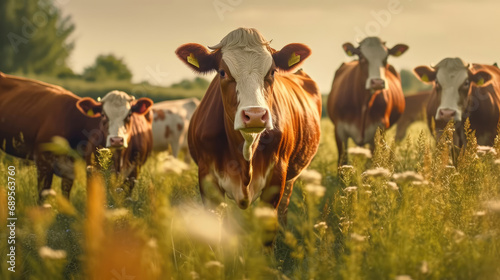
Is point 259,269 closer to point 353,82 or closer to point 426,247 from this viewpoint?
point 426,247

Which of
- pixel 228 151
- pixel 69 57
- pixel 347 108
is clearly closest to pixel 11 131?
pixel 228 151

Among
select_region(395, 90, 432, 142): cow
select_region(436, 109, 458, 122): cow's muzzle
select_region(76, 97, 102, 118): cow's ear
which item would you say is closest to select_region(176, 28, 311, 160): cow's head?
select_region(76, 97, 102, 118): cow's ear

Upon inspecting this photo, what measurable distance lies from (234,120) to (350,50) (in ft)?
18.3

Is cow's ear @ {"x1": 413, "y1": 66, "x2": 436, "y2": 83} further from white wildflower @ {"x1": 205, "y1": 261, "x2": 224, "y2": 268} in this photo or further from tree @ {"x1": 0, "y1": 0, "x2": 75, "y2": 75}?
tree @ {"x1": 0, "y1": 0, "x2": 75, "y2": 75}

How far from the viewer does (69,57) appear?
42.0 metres

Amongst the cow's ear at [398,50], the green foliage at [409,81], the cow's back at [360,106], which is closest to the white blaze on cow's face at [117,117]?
the cow's back at [360,106]

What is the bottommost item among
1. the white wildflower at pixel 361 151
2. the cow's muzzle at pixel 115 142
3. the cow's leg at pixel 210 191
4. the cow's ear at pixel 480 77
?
the cow's leg at pixel 210 191

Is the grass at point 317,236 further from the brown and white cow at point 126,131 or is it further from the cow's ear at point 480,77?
the cow's ear at point 480,77

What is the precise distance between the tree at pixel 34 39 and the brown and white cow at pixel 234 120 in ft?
93.5

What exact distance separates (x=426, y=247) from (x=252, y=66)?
1.87 metres

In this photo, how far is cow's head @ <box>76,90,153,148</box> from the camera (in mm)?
6493

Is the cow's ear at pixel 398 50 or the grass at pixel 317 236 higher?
the cow's ear at pixel 398 50

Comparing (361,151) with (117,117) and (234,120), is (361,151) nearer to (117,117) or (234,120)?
(234,120)

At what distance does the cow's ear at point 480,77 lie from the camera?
23.9 feet
